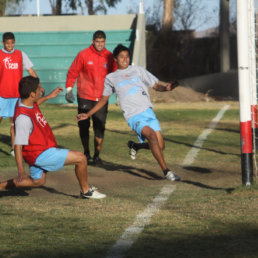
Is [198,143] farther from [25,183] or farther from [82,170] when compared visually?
[25,183]

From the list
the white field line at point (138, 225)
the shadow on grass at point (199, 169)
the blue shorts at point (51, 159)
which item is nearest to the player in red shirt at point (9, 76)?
the shadow on grass at point (199, 169)

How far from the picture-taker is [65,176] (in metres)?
9.69

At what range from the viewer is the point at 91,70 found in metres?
11.1

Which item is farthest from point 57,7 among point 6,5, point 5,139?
point 5,139

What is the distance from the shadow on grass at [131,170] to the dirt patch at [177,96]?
1365 cm

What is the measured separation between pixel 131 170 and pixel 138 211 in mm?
3137

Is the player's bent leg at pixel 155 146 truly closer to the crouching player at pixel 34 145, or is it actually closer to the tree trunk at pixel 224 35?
the crouching player at pixel 34 145

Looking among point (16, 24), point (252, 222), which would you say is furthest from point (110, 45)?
point (252, 222)

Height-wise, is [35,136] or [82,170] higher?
[35,136]

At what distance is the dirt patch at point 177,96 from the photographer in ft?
81.0

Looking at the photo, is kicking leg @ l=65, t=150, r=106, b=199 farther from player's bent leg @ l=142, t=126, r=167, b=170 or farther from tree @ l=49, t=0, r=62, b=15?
tree @ l=49, t=0, r=62, b=15

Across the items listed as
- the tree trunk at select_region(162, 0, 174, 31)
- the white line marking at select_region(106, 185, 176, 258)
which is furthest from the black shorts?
the tree trunk at select_region(162, 0, 174, 31)

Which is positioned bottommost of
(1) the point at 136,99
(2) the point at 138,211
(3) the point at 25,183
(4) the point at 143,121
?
(2) the point at 138,211

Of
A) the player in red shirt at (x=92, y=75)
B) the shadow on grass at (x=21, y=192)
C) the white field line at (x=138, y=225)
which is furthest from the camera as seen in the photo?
the player in red shirt at (x=92, y=75)
